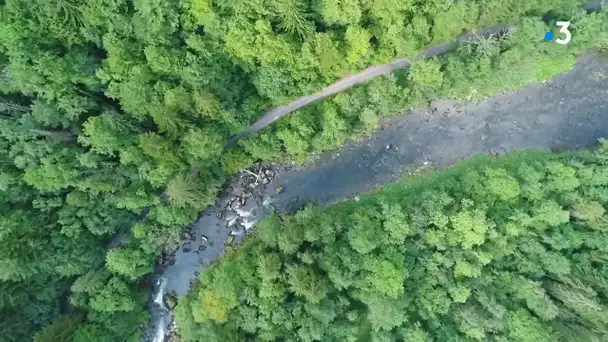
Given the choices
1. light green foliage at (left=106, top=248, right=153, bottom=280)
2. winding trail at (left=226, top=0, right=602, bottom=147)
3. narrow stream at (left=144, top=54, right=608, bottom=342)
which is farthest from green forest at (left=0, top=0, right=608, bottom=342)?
narrow stream at (left=144, top=54, right=608, bottom=342)

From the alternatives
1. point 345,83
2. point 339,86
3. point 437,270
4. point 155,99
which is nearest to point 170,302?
point 155,99

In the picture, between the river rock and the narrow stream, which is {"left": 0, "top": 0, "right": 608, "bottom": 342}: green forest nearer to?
the river rock

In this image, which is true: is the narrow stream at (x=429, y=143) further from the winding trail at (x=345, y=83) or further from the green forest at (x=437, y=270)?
the winding trail at (x=345, y=83)

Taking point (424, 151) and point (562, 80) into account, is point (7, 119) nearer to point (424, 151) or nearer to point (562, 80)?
point (424, 151)

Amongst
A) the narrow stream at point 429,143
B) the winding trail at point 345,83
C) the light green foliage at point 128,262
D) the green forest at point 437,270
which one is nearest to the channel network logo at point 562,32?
the winding trail at point 345,83

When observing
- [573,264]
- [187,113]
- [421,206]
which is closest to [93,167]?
[187,113]

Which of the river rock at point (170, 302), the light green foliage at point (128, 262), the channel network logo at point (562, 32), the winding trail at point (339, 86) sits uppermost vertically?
the channel network logo at point (562, 32)

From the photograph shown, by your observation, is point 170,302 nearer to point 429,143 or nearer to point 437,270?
point 437,270
